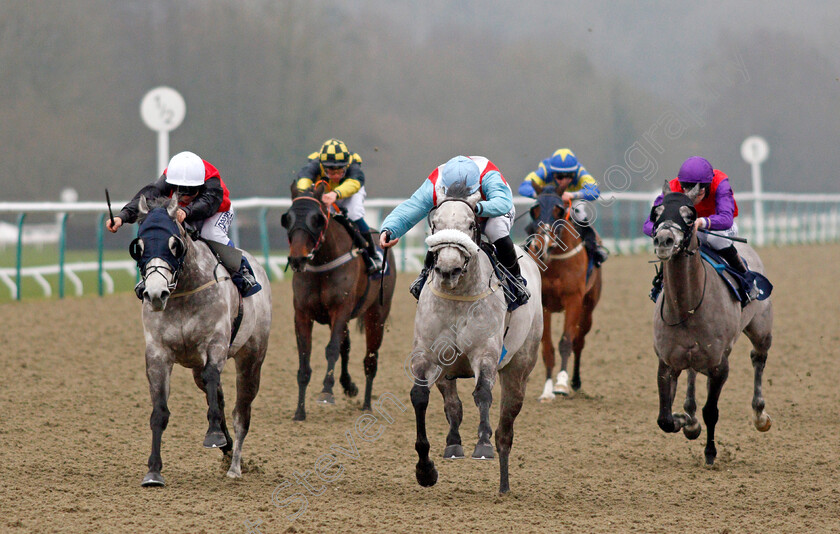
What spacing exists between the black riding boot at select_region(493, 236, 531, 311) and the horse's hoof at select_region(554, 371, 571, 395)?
3020mm

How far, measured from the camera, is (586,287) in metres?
8.66

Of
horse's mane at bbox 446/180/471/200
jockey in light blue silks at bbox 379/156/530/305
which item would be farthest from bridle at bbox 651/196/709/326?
horse's mane at bbox 446/180/471/200

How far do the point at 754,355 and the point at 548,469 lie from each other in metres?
2.19

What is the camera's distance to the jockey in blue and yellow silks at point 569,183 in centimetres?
853

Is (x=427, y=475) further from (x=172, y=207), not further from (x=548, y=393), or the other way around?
(x=548, y=393)

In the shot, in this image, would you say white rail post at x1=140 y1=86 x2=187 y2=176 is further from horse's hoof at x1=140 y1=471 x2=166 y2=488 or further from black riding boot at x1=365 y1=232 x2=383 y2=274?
horse's hoof at x1=140 y1=471 x2=166 y2=488

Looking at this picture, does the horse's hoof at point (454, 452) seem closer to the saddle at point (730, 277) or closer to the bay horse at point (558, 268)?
the saddle at point (730, 277)

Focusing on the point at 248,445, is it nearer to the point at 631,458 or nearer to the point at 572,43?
the point at 631,458

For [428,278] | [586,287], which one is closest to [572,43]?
[586,287]

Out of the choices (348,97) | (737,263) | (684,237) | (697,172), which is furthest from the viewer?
(348,97)

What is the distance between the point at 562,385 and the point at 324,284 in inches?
82.6

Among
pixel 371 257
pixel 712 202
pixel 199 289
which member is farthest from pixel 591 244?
pixel 199 289

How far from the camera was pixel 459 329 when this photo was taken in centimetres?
504

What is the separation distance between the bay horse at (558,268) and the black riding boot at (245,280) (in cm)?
292
